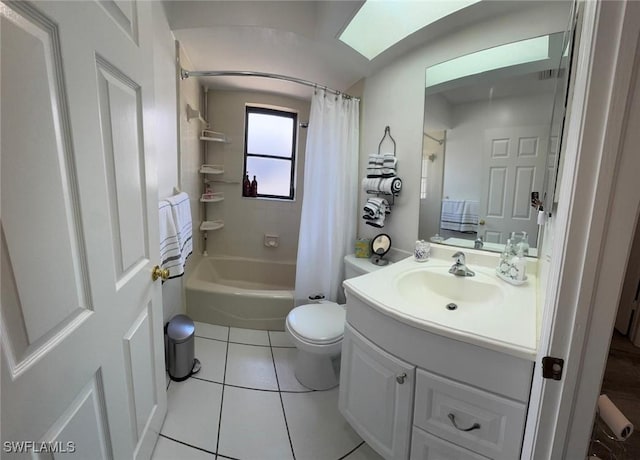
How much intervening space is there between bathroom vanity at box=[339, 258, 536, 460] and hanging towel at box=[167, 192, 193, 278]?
1.16 meters

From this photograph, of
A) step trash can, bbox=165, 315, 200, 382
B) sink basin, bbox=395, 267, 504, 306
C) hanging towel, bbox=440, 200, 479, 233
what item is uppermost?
hanging towel, bbox=440, 200, 479, 233

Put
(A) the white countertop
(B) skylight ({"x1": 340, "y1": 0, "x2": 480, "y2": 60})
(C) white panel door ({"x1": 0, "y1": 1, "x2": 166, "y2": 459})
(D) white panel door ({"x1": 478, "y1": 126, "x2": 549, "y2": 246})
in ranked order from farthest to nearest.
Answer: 1. (B) skylight ({"x1": 340, "y1": 0, "x2": 480, "y2": 60})
2. (D) white panel door ({"x1": 478, "y1": 126, "x2": 549, "y2": 246})
3. (A) the white countertop
4. (C) white panel door ({"x1": 0, "y1": 1, "x2": 166, "y2": 459})

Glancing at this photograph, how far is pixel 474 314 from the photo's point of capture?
95cm

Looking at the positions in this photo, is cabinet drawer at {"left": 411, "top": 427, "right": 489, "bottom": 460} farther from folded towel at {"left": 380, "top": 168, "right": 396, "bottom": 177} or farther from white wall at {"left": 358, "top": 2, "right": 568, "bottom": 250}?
folded towel at {"left": 380, "top": 168, "right": 396, "bottom": 177}

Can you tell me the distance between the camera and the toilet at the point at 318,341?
1559 mm

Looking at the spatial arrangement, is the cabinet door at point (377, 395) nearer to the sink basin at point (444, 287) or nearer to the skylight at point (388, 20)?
the sink basin at point (444, 287)

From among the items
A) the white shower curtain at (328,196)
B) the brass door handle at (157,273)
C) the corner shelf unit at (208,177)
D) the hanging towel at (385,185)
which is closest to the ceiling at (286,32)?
the white shower curtain at (328,196)

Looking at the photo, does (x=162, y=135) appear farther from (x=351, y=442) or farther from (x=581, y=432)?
(x=581, y=432)

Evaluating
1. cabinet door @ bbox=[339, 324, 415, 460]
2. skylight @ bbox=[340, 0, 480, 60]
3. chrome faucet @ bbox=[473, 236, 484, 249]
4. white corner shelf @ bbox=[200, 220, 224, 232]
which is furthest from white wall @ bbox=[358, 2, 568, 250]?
white corner shelf @ bbox=[200, 220, 224, 232]

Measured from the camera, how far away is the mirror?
6.27ft

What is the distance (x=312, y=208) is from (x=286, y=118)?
4.80 feet

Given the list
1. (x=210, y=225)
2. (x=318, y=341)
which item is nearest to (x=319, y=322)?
(x=318, y=341)

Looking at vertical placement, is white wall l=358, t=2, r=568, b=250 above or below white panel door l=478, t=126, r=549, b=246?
above

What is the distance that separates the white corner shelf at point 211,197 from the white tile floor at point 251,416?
1438mm
